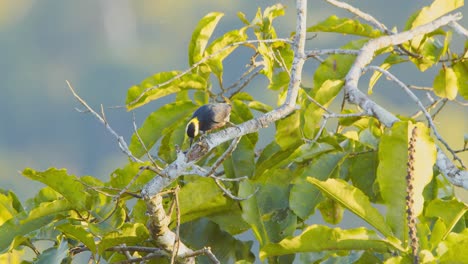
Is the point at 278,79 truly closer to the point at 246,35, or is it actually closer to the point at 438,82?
the point at 246,35

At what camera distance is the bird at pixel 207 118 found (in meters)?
2.61

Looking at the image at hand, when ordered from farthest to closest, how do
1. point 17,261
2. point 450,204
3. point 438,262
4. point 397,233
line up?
point 17,261 < point 450,204 < point 397,233 < point 438,262

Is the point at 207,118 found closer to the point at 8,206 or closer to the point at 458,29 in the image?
the point at 8,206

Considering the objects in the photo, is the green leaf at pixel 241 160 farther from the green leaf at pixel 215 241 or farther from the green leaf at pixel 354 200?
the green leaf at pixel 354 200

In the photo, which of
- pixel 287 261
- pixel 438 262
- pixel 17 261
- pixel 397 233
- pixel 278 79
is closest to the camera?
pixel 438 262

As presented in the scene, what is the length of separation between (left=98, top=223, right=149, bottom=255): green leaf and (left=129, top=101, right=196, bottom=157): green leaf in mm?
548

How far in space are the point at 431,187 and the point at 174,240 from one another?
2.78 feet

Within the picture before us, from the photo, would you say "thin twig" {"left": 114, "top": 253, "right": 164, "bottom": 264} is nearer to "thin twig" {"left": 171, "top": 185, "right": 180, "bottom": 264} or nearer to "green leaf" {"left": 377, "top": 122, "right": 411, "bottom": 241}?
"thin twig" {"left": 171, "top": 185, "right": 180, "bottom": 264}

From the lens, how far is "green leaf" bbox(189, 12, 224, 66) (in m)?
2.97

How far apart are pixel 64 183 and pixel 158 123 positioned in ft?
1.87

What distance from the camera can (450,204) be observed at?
7.18ft

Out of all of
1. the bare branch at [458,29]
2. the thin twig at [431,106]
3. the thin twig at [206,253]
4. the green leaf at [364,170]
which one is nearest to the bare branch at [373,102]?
the bare branch at [458,29]

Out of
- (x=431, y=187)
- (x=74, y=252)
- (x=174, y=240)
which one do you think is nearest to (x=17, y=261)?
(x=74, y=252)

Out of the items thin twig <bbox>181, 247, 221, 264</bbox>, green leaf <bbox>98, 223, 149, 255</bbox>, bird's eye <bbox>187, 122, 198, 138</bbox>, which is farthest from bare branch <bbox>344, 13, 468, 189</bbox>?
green leaf <bbox>98, 223, 149, 255</bbox>
